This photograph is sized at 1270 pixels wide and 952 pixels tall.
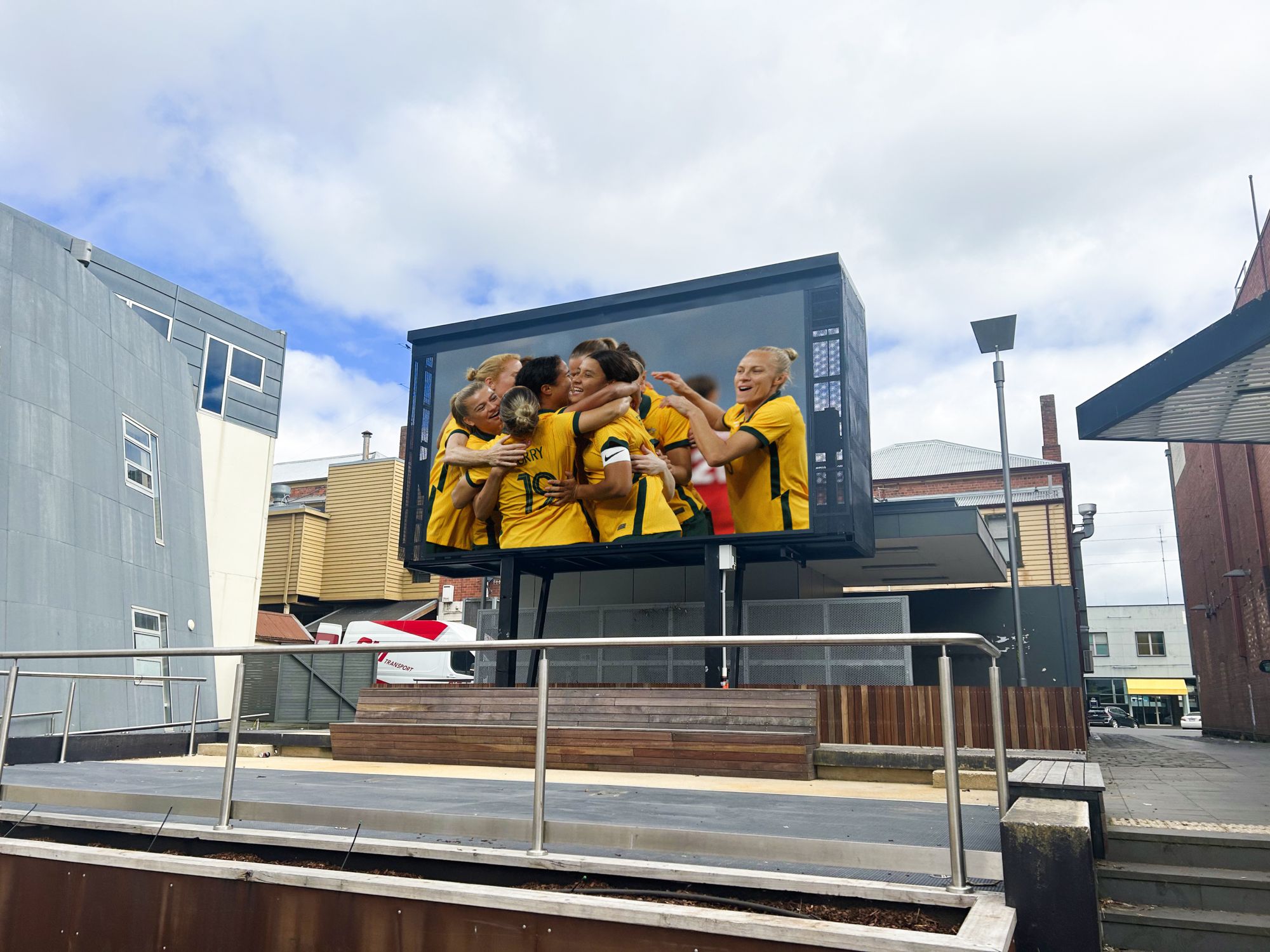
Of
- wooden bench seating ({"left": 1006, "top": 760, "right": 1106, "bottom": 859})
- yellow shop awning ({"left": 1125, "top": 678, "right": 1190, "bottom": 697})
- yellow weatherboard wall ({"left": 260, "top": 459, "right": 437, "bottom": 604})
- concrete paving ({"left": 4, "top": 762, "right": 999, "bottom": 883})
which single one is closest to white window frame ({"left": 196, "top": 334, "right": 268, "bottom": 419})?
yellow weatherboard wall ({"left": 260, "top": 459, "right": 437, "bottom": 604})

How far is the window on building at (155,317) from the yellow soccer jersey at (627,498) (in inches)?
443

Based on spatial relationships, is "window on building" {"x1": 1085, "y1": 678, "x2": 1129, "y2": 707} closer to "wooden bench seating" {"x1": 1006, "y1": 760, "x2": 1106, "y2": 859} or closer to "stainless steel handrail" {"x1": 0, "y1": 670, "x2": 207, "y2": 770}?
"stainless steel handrail" {"x1": 0, "y1": 670, "x2": 207, "y2": 770}

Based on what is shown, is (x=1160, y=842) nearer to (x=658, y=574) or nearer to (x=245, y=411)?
(x=658, y=574)

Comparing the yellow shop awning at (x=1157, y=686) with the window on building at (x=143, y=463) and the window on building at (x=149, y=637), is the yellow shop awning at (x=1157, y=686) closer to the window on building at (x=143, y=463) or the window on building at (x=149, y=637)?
the window on building at (x=149, y=637)

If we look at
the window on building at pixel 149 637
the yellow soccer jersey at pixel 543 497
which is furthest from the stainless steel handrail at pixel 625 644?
the yellow soccer jersey at pixel 543 497

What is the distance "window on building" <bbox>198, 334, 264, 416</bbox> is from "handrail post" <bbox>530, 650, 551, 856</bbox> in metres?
19.5

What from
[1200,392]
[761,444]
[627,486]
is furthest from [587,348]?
[1200,392]

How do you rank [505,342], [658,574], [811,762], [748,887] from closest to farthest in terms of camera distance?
[748,887], [811,762], [505,342], [658,574]

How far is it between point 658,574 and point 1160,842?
471 inches

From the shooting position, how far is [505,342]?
52.6 feet

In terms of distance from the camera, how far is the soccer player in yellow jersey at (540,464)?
14406mm

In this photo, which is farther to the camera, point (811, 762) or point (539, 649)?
point (811, 762)

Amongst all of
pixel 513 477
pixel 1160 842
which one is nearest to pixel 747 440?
pixel 513 477

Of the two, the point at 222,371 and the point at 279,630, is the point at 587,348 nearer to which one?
the point at 222,371
